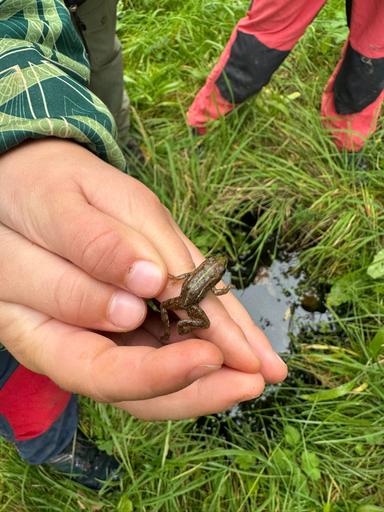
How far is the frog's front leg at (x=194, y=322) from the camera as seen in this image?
2.48 metres

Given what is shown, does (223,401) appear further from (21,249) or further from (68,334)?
(21,249)

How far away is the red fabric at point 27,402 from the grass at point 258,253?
696mm

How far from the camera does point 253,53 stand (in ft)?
15.3

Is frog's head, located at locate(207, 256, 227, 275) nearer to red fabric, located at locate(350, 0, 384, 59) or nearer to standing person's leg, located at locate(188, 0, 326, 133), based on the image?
standing person's leg, located at locate(188, 0, 326, 133)

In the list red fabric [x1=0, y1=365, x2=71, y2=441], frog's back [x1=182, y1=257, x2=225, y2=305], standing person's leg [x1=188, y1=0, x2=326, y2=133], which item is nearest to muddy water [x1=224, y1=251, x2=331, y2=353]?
frog's back [x1=182, y1=257, x2=225, y2=305]

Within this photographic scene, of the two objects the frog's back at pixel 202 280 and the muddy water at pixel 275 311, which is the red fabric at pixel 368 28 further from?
the frog's back at pixel 202 280

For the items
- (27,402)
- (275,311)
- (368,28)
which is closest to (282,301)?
(275,311)

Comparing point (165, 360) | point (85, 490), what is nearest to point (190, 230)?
point (165, 360)

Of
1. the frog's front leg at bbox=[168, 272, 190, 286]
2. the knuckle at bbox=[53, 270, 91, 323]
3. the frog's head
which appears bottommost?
the frog's head

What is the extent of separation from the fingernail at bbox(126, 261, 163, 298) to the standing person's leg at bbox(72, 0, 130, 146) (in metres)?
3.14

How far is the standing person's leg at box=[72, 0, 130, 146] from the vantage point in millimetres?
3908

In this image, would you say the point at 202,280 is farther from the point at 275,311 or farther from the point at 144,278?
the point at 275,311

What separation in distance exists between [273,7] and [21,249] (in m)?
4.14

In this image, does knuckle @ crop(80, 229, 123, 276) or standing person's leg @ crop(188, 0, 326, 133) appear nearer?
knuckle @ crop(80, 229, 123, 276)
